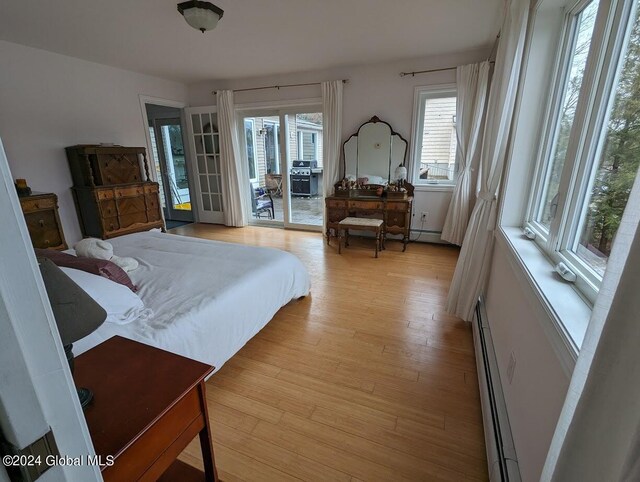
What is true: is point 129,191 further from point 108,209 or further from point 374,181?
point 374,181

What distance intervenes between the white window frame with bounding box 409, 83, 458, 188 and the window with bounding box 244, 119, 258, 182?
2939 millimetres

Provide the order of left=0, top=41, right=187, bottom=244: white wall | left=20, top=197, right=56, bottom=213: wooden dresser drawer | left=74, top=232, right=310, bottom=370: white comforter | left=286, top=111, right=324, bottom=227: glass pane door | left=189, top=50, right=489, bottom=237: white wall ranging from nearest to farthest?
left=74, top=232, right=310, bottom=370: white comforter
left=20, top=197, right=56, bottom=213: wooden dresser drawer
left=0, top=41, right=187, bottom=244: white wall
left=189, top=50, right=489, bottom=237: white wall
left=286, top=111, right=324, bottom=227: glass pane door

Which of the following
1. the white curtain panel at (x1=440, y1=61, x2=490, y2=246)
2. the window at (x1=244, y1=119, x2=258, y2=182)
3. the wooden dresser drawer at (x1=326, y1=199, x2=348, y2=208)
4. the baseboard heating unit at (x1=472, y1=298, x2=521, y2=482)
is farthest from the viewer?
the window at (x1=244, y1=119, x2=258, y2=182)

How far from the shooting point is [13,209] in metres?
0.35

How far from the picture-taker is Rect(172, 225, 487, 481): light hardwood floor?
127 centimetres

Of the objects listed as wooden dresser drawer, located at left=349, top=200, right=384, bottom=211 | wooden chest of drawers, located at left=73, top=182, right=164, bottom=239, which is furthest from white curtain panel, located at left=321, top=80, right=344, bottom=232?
wooden chest of drawers, located at left=73, top=182, right=164, bottom=239

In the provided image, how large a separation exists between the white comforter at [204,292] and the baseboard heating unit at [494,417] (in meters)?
1.37

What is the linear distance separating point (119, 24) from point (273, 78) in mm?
2228

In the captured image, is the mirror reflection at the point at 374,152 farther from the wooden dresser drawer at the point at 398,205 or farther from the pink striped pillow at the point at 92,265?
the pink striped pillow at the point at 92,265

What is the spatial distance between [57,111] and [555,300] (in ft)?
16.7

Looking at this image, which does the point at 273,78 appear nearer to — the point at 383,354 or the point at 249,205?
the point at 249,205

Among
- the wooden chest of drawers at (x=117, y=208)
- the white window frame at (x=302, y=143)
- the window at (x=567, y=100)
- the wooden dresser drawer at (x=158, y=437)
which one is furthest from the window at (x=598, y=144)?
the wooden chest of drawers at (x=117, y=208)

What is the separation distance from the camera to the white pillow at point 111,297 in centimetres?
133

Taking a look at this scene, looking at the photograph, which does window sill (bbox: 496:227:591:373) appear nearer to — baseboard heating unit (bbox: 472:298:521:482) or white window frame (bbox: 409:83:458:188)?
baseboard heating unit (bbox: 472:298:521:482)
